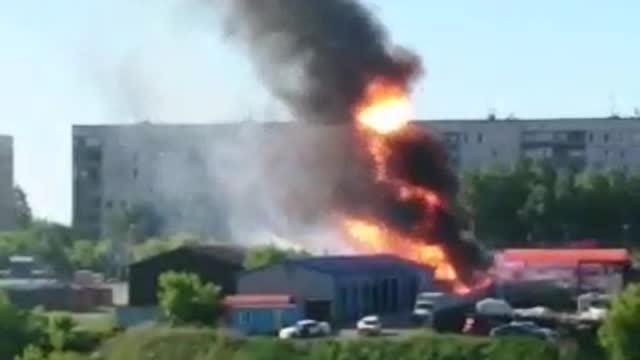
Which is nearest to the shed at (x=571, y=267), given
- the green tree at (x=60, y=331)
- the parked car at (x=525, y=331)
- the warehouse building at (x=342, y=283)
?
the warehouse building at (x=342, y=283)

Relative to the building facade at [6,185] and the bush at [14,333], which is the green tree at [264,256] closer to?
the bush at [14,333]

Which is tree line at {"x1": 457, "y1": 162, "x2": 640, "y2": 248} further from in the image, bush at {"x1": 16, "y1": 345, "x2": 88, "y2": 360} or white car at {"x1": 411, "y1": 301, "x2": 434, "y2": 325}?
bush at {"x1": 16, "y1": 345, "x2": 88, "y2": 360}

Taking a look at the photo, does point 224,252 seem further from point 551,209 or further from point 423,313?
point 551,209

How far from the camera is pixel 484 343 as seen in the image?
26.0m

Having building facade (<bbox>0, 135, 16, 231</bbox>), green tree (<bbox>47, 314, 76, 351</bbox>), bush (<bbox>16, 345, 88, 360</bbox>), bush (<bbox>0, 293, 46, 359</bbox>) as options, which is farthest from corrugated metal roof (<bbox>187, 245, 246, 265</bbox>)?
building facade (<bbox>0, 135, 16, 231</bbox>)

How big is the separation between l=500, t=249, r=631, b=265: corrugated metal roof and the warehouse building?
4.12 meters

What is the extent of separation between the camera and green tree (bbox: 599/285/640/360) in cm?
2562

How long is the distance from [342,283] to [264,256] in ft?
20.6

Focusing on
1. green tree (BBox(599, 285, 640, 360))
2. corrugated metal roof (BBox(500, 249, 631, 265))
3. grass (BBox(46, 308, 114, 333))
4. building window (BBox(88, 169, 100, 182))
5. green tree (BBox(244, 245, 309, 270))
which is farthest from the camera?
building window (BBox(88, 169, 100, 182))

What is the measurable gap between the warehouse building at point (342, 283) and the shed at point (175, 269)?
1101 mm

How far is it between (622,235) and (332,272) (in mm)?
17346

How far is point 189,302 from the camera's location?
1187 inches

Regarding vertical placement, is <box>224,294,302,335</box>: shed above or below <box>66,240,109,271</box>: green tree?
below

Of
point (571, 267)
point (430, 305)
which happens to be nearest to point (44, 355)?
point (430, 305)
